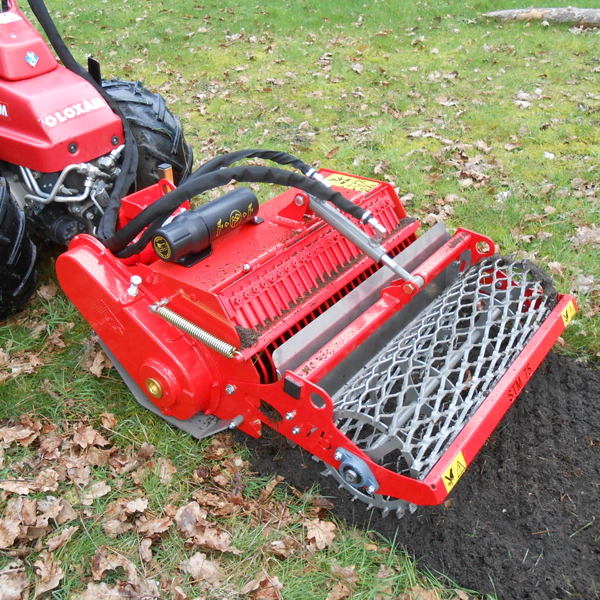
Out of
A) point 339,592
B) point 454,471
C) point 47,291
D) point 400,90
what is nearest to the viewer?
point 454,471

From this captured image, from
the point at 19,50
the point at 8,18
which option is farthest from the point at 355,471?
the point at 8,18

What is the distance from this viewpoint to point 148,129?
3684mm

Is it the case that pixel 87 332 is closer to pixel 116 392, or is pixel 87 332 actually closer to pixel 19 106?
pixel 116 392

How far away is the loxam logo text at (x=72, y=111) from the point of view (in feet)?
10.3

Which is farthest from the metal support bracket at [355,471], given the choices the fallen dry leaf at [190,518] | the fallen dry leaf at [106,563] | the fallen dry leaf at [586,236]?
the fallen dry leaf at [586,236]

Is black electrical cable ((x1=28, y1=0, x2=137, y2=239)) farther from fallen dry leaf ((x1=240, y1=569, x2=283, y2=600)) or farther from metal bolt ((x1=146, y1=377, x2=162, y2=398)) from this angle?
fallen dry leaf ((x1=240, y1=569, x2=283, y2=600))

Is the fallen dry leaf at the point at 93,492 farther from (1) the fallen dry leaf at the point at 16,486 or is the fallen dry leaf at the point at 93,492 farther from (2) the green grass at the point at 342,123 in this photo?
(1) the fallen dry leaf at the point at 16,486

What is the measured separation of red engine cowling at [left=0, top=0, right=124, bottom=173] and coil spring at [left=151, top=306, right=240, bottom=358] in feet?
4.09

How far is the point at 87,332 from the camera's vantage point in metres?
3.73

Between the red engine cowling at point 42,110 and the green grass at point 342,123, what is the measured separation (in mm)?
1159

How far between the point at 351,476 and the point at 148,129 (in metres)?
2.62

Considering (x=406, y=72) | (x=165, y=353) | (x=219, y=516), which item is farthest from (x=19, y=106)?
(x=406, y=72)

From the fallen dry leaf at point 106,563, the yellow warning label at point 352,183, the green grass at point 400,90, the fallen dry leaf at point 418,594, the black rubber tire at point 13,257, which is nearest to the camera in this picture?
the fallen dry leaf at point 418,594

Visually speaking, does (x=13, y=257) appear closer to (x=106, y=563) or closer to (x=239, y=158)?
(x=239, y=158)
